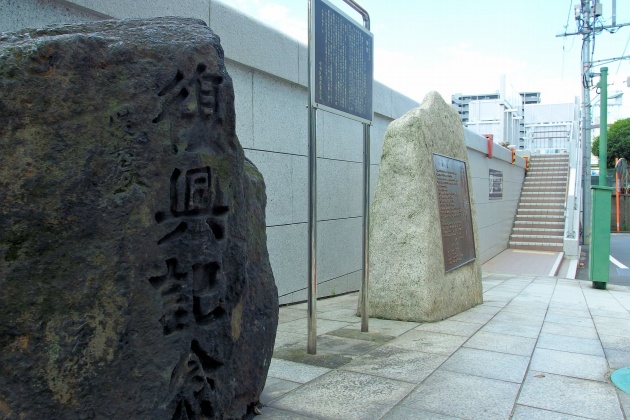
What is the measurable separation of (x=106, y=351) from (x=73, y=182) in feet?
2.06

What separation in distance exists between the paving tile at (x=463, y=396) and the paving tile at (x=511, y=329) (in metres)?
1.56

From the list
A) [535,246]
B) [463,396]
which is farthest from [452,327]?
[535,246]

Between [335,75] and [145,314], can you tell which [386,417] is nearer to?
[145,314]

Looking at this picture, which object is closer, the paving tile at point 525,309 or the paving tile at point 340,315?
the paving tile at point 340,315

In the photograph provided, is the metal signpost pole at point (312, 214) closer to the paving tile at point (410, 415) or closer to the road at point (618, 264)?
the paving tile at point (410, 415)

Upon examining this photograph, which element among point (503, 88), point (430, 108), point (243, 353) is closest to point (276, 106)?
point (430, 108)

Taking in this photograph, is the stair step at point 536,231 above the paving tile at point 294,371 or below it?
above

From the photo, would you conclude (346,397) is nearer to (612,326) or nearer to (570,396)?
(570,396)

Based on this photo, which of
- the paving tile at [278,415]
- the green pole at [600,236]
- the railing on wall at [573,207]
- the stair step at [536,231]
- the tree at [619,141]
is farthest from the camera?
the tree at [619,141]

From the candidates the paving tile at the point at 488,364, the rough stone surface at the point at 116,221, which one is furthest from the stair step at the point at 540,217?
the rough stone surface at the point at 116,221

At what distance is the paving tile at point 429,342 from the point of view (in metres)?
4.11

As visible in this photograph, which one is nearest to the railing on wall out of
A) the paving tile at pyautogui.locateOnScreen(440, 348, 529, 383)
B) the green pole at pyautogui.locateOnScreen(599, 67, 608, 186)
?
the green pole at pyautogui.locateOnScreen(599, 67, 608, 186)

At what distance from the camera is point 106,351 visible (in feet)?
6.27

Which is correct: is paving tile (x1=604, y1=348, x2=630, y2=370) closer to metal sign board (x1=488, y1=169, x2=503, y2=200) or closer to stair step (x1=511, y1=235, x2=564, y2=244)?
metal sign board (x1=488, y1=169, x2=503, y2=200)
